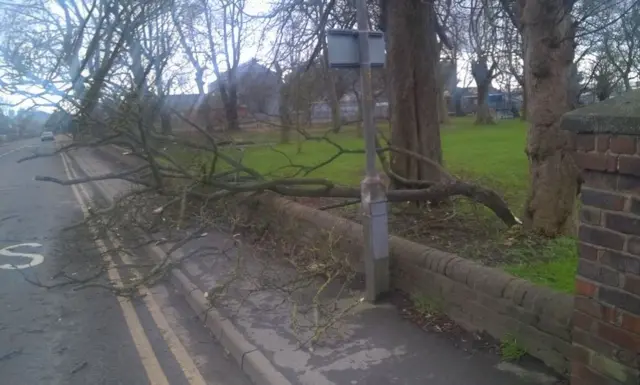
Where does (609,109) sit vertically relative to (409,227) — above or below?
above

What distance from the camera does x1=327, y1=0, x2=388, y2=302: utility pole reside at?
546 centimetres

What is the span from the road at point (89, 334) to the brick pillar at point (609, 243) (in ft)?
8.47

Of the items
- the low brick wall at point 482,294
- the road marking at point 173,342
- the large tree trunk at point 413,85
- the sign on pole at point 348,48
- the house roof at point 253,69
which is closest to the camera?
the low brick wall at point 482,294

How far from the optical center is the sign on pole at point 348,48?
209 inches

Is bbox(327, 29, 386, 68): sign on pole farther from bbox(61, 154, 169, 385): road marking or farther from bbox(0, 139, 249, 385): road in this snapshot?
bbox(61, 154, 169, 385): road marking

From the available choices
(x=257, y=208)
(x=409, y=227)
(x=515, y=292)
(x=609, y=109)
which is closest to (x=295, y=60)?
(x=257, y=208)

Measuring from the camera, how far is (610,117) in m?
2.81

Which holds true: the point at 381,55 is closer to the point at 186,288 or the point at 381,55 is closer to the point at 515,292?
the point at 515,292

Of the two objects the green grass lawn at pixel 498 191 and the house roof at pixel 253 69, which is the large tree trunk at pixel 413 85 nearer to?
the green grass lawn at pixel 498 191

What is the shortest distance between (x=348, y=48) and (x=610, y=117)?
306 centimetres

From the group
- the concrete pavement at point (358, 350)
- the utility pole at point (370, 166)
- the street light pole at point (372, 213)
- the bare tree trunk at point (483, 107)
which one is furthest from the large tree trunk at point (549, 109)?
the bare tree trunk at point (483, 107)

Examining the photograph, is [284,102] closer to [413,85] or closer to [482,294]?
[413,85]

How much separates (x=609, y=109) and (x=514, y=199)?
307 inches

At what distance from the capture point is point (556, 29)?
21.8 ft
